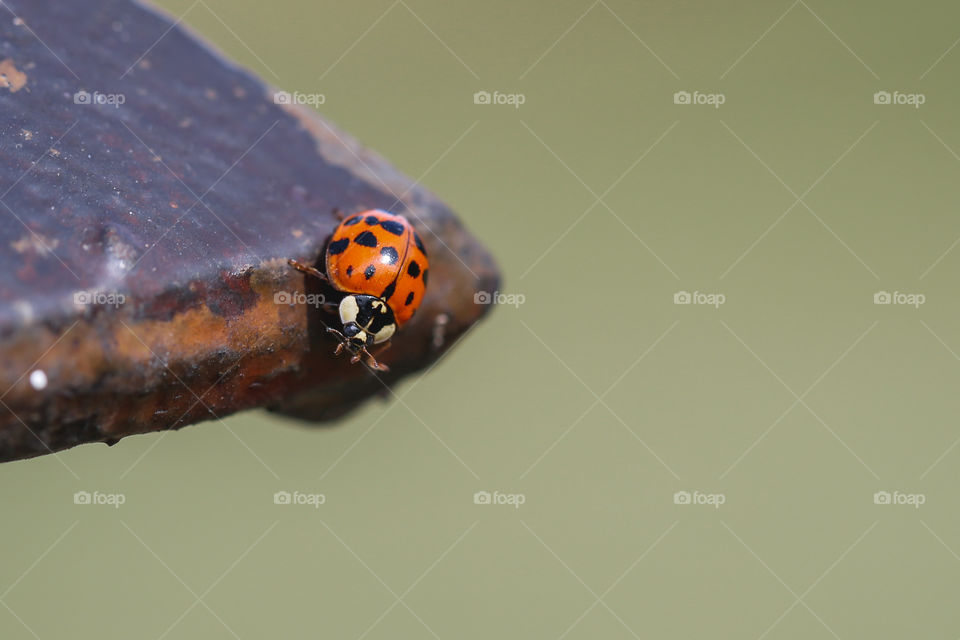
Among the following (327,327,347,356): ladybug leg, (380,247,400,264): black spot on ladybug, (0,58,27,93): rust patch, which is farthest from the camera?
(380,247,400,264): black spot on ladybug

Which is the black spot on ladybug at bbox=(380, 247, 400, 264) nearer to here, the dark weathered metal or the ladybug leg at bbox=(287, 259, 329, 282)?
the dark weathered metal

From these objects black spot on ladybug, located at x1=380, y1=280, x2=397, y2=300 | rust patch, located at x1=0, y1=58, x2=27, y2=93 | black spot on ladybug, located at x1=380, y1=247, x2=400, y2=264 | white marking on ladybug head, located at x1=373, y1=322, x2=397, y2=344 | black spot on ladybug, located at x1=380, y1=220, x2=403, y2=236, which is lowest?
white marking on ladybug head, located at x1=373, y1=322, x2=397, y2=344

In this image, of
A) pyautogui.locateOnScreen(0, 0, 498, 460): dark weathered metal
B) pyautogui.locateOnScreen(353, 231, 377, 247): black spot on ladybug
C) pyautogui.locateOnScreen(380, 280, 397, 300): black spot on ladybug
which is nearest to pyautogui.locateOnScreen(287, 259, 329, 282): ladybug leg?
pyautogui.locateOnScreen(0, 0, 498, 460): dark weathered metal

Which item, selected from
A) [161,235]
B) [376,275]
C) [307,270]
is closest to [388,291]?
[376,275]

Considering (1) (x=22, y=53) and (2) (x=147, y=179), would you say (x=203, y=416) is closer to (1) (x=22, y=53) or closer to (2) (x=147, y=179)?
(2) (x=147, y=179)

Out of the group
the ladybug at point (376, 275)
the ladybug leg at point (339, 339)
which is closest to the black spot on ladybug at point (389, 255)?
the ladybug at point (376, 275)

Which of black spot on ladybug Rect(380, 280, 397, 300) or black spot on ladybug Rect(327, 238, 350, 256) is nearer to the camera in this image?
black spot on ladybug Rect(327, 238, 350, 256)

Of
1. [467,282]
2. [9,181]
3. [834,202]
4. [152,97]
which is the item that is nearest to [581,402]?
[834,202]

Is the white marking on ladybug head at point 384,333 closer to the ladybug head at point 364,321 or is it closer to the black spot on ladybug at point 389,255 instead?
the ladybug head at point 364,321
